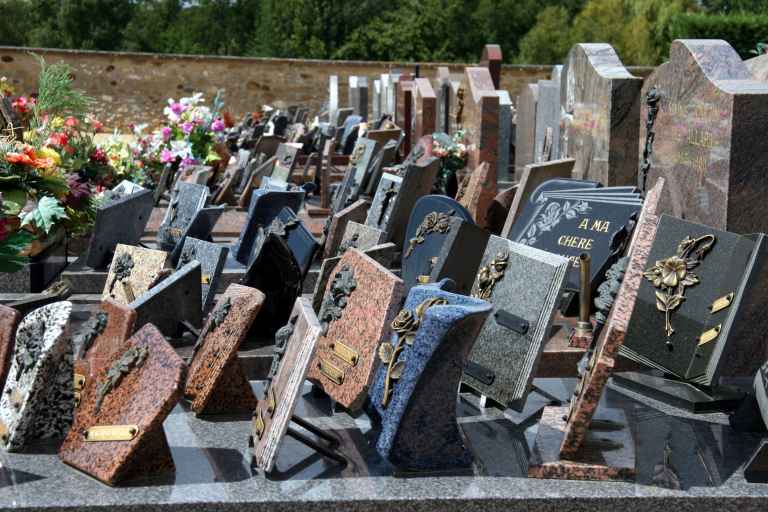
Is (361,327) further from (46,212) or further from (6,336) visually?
(46,212)

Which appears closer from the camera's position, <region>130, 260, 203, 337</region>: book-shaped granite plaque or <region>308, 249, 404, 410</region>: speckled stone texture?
<region>308, 249, 404, 410</region>: speckled stone texture

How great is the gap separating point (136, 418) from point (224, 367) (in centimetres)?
62

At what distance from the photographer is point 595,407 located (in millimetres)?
3176

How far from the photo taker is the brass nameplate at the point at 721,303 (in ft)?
13.1

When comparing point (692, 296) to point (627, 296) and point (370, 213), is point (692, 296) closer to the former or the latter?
point (627, 296)

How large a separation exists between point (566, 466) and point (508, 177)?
9550mm

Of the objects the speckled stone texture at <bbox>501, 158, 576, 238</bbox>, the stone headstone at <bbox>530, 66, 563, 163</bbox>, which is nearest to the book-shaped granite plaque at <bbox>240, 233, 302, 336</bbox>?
the speckled stone texture at <bbox>501, 158, 576, 238</bbox>

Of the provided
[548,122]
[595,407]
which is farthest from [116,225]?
[548,122]

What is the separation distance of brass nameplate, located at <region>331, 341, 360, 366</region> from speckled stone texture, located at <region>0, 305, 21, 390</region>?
1.12 meters

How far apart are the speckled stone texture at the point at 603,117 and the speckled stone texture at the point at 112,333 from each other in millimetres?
3417

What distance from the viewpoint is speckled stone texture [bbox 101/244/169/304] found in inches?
197

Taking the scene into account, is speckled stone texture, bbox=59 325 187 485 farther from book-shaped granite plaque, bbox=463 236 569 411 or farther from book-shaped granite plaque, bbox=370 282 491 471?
book-shaped granite plaque, bbox=463 236 569 411

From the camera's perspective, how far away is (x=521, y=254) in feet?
13.3

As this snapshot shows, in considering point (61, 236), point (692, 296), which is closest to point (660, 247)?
point (692, 296)
